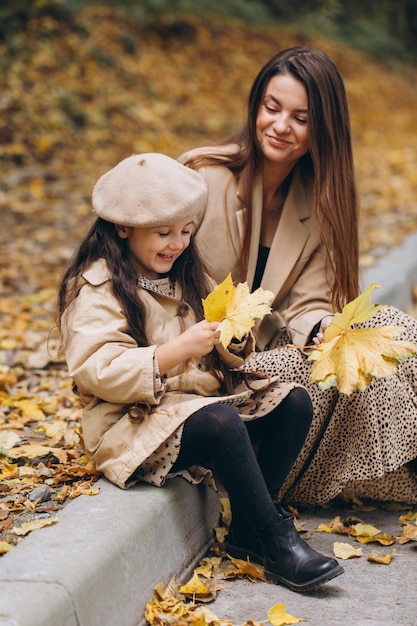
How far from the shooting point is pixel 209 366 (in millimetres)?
2844

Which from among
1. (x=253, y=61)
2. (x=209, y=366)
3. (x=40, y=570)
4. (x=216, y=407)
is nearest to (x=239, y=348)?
(x=209, y=366)

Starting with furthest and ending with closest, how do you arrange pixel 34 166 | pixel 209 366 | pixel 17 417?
pixel 34 166 → pixel 17 417 → pixel 209 366

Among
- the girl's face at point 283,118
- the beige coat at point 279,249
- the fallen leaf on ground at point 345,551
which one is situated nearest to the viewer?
the fallen leaf on ground at point 345,551

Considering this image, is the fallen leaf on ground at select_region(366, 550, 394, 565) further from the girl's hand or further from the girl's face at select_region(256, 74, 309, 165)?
the girl's face at select_region(256, 74, 309, 165)

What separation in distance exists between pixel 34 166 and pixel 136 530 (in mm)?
5977

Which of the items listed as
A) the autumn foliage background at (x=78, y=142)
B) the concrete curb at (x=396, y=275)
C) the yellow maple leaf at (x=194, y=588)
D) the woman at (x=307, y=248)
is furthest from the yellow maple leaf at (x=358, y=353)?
the concrete curb at (x=396, y=275)

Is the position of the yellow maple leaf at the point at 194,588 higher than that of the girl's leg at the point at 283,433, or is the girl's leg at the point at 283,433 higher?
the girl's leg at the point at 283,433

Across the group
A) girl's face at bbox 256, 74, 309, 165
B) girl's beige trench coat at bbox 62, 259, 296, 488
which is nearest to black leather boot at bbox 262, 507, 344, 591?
girl's beige trench coat at bbox 62, 259, 296, 488

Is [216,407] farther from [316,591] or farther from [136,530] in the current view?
[316,591]

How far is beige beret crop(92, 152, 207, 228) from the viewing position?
2676mm

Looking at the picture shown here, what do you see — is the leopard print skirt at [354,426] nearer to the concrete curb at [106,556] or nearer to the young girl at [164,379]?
the young girl at [164,379]

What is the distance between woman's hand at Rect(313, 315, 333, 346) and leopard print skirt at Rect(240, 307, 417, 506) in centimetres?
10

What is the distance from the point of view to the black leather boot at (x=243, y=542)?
2789 millimetres

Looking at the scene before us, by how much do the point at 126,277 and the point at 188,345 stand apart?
0.32 meters
